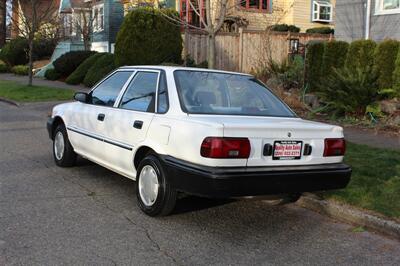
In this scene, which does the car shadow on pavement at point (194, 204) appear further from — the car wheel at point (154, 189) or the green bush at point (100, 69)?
Result: the green bush at point (100, 69)

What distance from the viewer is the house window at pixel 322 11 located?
3116 cm

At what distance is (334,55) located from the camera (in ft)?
46.5

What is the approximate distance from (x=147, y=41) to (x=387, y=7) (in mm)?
9240

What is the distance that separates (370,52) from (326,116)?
1.93m

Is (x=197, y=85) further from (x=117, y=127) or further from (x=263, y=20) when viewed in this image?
(x=263, y=20)

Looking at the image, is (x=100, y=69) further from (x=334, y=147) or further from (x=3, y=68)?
(x=334, y=147)

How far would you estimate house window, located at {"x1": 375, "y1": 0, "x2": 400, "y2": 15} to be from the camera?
14.8m

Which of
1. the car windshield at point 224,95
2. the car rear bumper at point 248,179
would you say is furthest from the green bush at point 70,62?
the car rear bumper at point 248,179

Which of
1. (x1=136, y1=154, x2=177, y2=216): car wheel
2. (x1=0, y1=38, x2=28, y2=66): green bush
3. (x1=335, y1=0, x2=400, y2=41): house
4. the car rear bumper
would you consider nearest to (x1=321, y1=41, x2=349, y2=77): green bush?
(x1=335, y1=0, x2=400, y2=41): house

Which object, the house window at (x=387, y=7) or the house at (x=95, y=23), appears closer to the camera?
the house window at (x=387, y=7)

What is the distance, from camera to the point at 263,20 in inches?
1191

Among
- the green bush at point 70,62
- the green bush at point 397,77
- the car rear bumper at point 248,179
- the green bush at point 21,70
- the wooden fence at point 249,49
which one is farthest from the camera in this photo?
the green bush at point 21,70

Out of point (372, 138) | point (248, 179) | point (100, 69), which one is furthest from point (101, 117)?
point (100, 69)

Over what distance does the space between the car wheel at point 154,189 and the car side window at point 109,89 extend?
133cm
